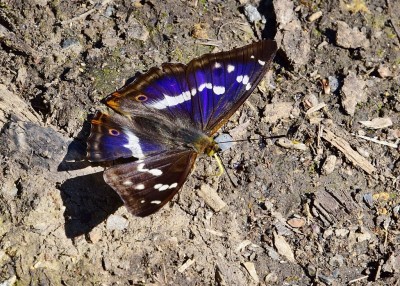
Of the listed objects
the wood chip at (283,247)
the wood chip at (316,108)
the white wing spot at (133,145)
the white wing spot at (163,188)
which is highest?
the wood chip at (316,108)

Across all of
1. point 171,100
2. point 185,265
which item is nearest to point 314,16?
point 171,100

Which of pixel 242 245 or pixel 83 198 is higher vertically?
pixel 83 198

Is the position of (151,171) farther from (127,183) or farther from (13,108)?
(13,108)

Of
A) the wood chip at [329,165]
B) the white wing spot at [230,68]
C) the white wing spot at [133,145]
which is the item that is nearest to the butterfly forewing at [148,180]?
the white wing spot at [133,145]

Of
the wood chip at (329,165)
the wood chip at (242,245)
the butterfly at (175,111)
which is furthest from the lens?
the wood chip at (329,165)

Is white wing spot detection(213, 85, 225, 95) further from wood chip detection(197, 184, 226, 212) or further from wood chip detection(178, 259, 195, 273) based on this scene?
wood chip detection(178, 259, 195, 273)

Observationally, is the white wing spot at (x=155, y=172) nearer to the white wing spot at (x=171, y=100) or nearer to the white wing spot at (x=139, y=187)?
the white wing spot at (x=139, y=187)
